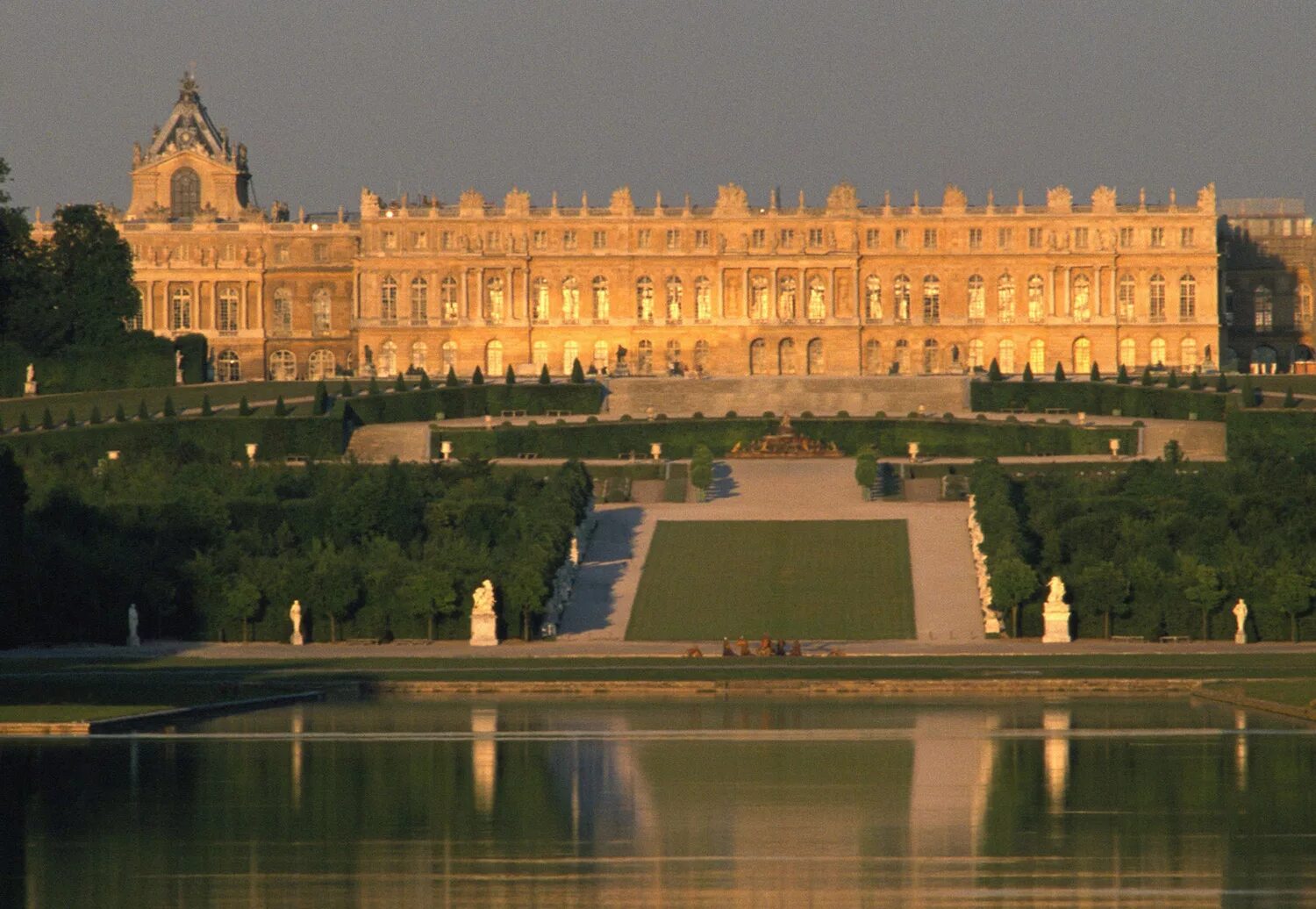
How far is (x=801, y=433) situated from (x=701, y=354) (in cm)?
3921

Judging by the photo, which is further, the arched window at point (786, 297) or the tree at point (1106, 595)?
the arched window at point (786, 297)

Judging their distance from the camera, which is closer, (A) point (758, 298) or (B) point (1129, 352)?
(B) point (1129, 352)

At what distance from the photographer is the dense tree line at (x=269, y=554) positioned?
2080 inches

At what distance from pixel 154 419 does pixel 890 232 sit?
48.5 metres

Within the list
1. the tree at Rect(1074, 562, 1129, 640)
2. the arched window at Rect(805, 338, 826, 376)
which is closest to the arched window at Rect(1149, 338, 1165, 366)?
the arched window at Rect(805, 338, 826, 376)

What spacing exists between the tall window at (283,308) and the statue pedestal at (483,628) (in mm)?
73921

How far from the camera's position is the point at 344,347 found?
409ft

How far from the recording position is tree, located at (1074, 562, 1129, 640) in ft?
175

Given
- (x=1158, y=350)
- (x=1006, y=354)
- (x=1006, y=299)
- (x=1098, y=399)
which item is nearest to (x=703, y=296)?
(x=1006, y=299)

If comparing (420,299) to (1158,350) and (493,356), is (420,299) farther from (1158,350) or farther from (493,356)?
(1158,350)

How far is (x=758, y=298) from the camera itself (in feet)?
402

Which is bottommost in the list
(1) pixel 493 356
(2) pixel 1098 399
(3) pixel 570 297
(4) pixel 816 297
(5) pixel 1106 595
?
(5) pixel 1106 595

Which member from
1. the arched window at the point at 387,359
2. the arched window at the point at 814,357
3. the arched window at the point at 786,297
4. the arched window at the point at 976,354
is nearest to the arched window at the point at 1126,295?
the arched window at the point at 976,354

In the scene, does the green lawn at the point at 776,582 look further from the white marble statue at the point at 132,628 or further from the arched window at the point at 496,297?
the arched window at the point at 496,297
